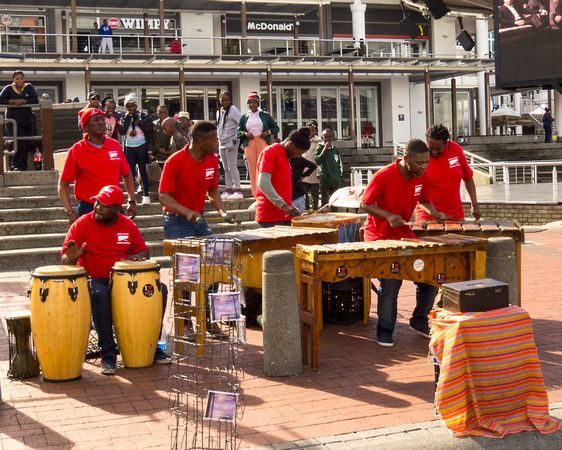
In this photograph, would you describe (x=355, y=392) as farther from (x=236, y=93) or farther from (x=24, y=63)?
(x=236, y=93)

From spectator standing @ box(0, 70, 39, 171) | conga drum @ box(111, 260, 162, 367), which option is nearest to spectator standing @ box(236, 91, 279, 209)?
spectator standing @ box(0, 70, 39, 171)

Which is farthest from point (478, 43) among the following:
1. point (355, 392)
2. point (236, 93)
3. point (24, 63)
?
point (355, 392)

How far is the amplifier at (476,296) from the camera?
16.5 feet

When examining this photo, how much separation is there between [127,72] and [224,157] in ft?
61.4

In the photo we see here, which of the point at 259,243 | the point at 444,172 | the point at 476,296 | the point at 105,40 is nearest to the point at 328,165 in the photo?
the point at 444,172

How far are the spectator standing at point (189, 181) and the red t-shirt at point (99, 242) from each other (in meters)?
0.69

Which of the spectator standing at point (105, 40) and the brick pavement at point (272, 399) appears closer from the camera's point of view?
the brick pavement at point (272, 399)

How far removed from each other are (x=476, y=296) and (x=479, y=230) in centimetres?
251

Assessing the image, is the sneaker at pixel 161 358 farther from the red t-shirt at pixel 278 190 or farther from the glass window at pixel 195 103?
the glass window at pixel 195 103

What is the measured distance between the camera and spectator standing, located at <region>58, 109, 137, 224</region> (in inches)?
316

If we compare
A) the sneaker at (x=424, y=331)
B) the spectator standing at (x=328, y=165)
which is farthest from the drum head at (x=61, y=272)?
the spectator standing at (x=328, y=165)

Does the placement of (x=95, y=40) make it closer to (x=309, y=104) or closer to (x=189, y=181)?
(x=309, y=104)

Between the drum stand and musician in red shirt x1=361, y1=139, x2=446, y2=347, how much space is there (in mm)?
1340

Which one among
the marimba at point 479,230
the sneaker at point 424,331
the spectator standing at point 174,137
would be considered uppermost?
the spectator standing at point 174,137
